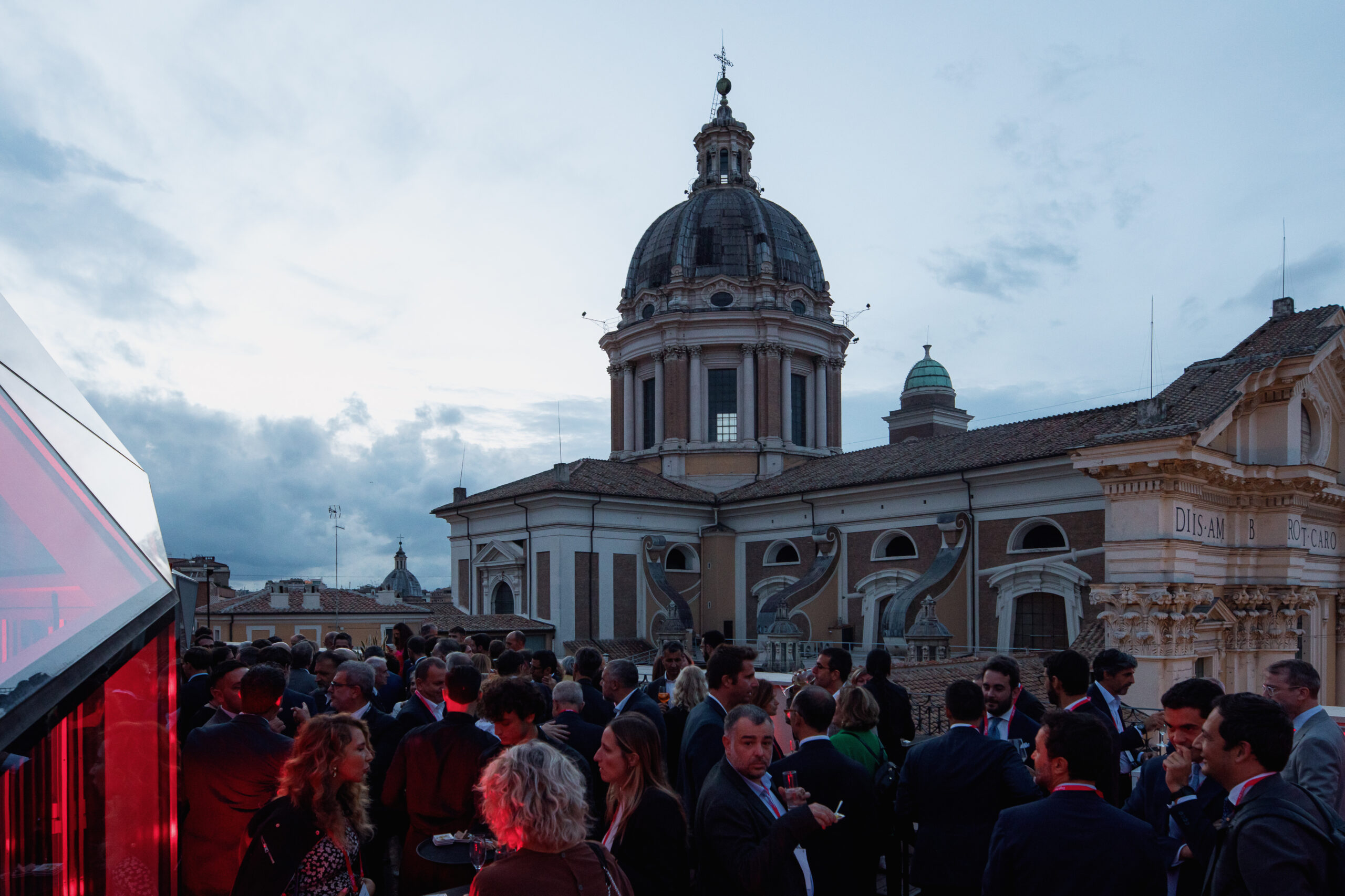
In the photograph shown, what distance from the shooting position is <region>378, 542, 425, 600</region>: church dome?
77812mm

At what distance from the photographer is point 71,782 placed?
107 inches

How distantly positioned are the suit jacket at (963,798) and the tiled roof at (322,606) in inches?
1075

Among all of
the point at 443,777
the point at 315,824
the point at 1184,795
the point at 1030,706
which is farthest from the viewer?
the point at 1030,706

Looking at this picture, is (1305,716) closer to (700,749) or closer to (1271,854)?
(1271,854)

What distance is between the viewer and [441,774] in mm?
Result: 4676

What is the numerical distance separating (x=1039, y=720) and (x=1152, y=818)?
191 cm

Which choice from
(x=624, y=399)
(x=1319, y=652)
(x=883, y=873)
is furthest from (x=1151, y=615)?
(x=624, y=399)

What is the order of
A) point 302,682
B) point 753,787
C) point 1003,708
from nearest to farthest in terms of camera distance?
1. point 753,787
2. point 1003,708
3. point 302,682

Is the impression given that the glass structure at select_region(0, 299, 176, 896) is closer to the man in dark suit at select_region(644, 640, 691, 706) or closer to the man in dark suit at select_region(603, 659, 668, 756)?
the man in dark suit at select_region(603, 659, 668, 756)

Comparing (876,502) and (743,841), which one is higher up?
(876,502)

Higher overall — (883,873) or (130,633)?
(130,633)

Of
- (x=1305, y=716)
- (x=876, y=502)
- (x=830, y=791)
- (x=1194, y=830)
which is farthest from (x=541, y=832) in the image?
(x=876, y=502)

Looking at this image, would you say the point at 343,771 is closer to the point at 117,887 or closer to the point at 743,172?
the point at 117,887

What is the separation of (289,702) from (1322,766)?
6.31 metres
